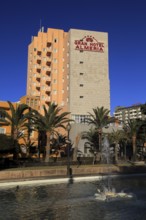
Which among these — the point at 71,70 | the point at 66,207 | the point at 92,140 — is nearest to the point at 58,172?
the point at 66,207

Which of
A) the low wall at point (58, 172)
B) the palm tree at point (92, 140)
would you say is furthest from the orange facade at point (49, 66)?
the low wall at point (58, 172)

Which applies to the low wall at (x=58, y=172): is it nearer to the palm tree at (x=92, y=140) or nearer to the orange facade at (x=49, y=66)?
the palm tree at (x=92, y=140)

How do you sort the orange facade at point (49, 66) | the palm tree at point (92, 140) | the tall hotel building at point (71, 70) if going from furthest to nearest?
1. the orange facade at point (49, 66)
2. the tall hotel building at point (71, 70)
3. the palm tree at point (92, 140)

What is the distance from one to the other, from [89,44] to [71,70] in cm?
983

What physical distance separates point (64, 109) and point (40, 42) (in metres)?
23.1

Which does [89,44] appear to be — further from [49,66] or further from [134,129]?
[134,129]

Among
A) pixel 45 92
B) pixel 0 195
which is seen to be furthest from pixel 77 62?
pixel 0 195

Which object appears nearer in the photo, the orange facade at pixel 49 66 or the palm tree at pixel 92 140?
the palm tree at pixel 92 140

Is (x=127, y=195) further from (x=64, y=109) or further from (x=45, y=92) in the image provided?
(x=45, y=92)

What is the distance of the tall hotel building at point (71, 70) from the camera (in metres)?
80.1

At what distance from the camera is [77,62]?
269 feet

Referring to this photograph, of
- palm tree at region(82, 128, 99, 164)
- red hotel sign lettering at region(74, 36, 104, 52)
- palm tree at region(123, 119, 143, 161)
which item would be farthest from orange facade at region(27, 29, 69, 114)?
palm tree at region(123, 119, 143, 161)

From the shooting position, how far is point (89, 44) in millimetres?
84062

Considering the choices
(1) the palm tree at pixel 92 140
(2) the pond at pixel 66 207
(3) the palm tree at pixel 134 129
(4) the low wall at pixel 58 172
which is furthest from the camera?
(1) the palm tree at pixel 92 140
